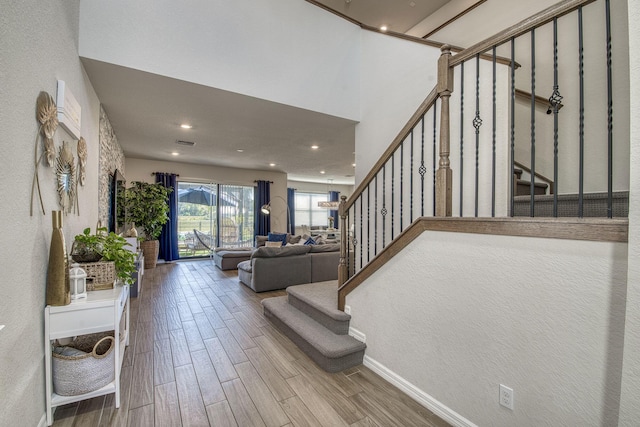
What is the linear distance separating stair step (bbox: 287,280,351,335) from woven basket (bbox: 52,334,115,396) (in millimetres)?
1744

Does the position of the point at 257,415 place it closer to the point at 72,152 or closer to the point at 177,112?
the point at 72,152

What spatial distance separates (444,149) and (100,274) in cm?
261

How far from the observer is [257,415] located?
1888 mm

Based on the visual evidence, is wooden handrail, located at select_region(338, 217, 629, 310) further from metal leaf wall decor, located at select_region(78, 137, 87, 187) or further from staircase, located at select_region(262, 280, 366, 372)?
metal leaf wall decor, located at select_region(78, 137, 87, 187)

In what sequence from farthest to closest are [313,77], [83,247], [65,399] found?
[313,77]
[83,247]
[65,399]

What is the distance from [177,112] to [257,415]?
3.59 m

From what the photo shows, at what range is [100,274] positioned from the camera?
2074mm

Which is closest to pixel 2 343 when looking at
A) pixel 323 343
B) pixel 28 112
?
pixel 28 112

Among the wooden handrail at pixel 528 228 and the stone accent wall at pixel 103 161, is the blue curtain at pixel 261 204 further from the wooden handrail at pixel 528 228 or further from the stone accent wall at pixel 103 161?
the wooden handrail at pixel 528 228

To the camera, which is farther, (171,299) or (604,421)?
(171,299)

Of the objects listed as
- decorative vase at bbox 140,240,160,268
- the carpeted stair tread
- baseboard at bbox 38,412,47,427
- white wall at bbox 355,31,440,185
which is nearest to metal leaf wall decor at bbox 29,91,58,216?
baseboard at bbox 38,412,47,427

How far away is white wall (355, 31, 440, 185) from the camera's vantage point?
3045mm

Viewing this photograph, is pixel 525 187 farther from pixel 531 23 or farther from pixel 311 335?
pixel 311 335

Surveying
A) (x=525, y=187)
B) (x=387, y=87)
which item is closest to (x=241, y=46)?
(x=387, y=87)
